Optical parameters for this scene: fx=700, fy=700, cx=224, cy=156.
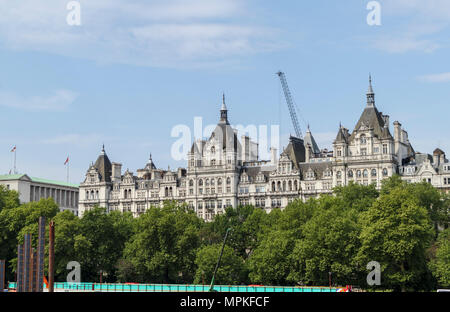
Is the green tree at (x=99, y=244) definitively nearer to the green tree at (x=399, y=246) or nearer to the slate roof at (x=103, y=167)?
the green tree at (x=399, y=246)

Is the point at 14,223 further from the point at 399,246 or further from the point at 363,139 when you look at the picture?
the point at 399,246

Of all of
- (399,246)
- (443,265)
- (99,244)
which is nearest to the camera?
(399,246)

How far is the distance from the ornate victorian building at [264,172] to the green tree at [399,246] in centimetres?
4536

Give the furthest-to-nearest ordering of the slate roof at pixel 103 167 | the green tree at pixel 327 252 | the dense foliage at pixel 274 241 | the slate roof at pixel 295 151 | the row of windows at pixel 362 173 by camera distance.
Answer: the slate roof at pixel 103 167
the slate roof at pixel 295 151
the row of windows at pixel 362 173
the green tree at pixel 327 252
the dense foliage at pixel 274 241

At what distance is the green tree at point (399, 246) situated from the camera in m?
91.2

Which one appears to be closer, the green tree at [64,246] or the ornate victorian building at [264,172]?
the green tree at [64,246]

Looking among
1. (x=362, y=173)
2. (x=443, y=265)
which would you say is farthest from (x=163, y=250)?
(x=362, y=173)

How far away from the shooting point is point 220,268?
105188mm

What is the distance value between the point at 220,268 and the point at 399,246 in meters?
27.9

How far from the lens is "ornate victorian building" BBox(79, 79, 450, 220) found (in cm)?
14412

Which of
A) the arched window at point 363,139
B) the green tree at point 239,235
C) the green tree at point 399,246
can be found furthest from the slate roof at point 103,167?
the green tree at point 399,246

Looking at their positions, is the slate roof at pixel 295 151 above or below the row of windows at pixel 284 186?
above
